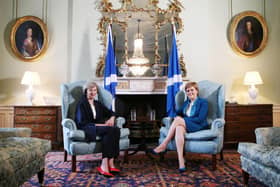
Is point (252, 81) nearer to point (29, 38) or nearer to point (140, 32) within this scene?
point (140, 32)

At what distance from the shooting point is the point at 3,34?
4531mm

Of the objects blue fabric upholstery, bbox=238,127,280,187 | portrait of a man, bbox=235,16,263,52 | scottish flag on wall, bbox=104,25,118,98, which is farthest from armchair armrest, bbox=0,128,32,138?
portrait of a man, bbox=235,16,263,52

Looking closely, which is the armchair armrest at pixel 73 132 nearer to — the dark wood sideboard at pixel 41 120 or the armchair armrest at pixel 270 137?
the dark wood sideboard at pixel 41 120

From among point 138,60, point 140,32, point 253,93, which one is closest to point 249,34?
point 253,93

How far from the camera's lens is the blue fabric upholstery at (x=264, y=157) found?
5.77 ft

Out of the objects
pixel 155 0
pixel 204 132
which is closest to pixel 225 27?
pixel 155 0

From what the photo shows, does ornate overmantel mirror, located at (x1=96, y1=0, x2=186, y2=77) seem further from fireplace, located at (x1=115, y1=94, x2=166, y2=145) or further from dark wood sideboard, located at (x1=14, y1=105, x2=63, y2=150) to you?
dark wood sideboard, located at (x1=14, y1=105, x2=63, y2=150)

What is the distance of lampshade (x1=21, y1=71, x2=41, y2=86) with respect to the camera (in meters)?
4.07

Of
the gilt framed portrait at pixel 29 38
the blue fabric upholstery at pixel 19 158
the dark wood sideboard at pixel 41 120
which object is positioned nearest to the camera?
the blue fabric upholstery at pixel 19 158

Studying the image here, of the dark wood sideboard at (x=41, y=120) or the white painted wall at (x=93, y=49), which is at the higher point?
the white painted wall at (x=93, y=49)

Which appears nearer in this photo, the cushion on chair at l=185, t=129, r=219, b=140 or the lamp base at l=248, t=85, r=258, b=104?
the cushion on chair at l=185, t=129, r=219, b=140

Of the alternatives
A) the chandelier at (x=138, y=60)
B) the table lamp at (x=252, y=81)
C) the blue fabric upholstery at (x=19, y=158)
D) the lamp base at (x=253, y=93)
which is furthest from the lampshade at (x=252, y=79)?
the blue fabric upholstery at (x=19, y=158)

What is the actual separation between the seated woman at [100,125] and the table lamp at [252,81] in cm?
267

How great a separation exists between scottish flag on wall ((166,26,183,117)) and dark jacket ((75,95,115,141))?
1221 mm
